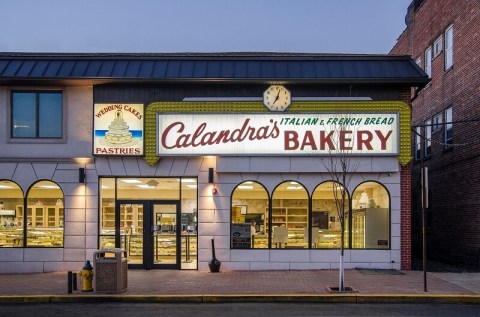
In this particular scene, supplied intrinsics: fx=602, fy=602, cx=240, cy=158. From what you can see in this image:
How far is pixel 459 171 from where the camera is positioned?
21906 millimetres

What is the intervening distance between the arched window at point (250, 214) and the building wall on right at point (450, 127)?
5.23 metres

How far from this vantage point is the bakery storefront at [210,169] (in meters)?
18.3

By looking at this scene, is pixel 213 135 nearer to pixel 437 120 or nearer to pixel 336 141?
pixel 336 141

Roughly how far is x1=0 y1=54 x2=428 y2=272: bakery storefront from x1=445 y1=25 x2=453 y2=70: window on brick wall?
205 inches

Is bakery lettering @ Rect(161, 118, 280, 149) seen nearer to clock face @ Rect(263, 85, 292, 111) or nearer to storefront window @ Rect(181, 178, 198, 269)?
clock face @ Rect(263, 85, 292, 111)

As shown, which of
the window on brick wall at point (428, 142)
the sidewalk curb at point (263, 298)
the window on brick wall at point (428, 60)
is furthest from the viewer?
the window on brick wall at point (428, 60)

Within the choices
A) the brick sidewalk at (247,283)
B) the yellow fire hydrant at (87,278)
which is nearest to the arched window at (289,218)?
the brick sidewalk at (247,283)

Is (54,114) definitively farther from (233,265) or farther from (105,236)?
(233,265)

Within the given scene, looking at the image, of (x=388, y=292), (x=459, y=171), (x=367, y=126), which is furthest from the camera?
(x=459, y=171)

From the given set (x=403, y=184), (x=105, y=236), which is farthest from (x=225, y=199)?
(x=403, y=184)

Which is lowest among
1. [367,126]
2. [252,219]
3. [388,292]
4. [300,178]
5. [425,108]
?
[388,292]

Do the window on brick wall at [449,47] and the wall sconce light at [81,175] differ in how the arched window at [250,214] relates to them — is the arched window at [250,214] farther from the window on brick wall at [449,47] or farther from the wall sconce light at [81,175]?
the window on brick wall at [449,47]

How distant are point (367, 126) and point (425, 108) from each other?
9194 millimetres

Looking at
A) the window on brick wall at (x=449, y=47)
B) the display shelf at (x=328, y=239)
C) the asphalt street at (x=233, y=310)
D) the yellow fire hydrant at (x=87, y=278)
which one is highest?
the window on brick wall at (x=449, y=47)
